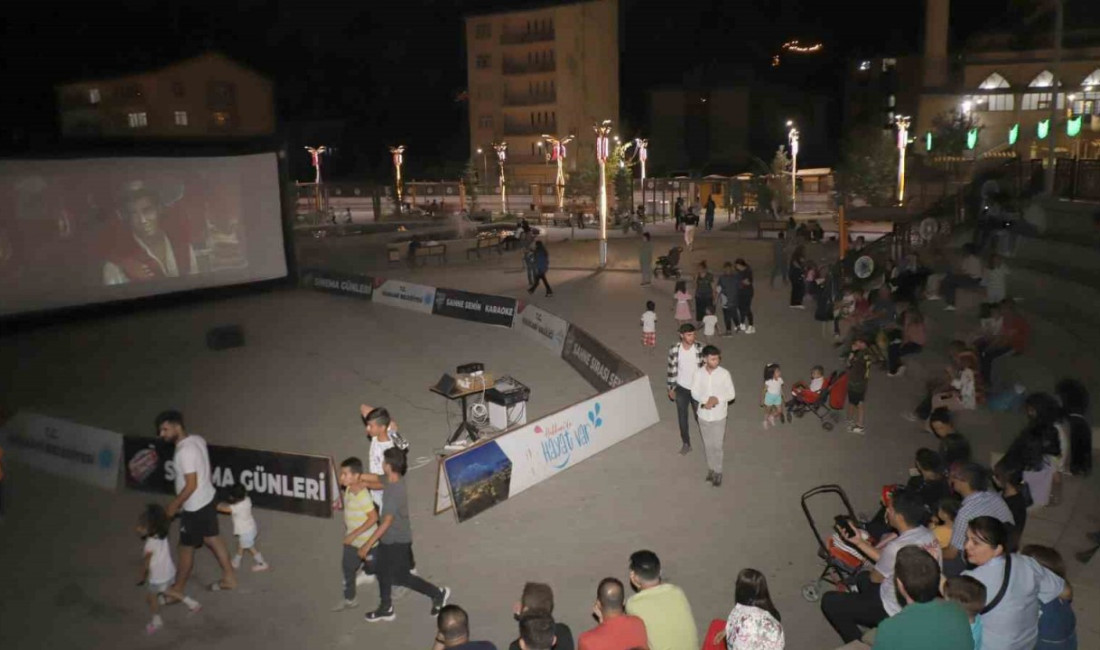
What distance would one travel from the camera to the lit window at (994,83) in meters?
52.4

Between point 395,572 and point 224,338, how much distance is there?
13714 millimetres

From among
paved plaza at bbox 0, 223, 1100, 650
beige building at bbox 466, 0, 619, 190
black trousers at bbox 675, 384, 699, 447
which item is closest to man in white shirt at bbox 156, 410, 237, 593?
paved plaza at bbox 0, 223, 1100, 650

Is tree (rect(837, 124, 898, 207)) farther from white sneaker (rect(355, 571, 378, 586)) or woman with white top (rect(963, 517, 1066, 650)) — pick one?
Answer: woman with white top (rect(963, 517, 1066, 650))

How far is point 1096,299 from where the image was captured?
1481 cm

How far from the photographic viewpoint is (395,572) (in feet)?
24.3

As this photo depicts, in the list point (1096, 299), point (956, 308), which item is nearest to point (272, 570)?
point (1096, 299)

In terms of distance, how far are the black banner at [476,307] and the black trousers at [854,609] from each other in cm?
1461

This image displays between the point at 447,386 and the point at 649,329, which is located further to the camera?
the point at 649,329

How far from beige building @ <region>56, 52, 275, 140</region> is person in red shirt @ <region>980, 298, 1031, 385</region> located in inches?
1789

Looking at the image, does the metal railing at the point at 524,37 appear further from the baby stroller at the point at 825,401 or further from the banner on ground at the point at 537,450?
the banner on ground at the point at 537,450

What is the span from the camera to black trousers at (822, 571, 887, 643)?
624 centimetres

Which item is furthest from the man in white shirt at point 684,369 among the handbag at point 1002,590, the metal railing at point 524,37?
the metal railing at point 524,37

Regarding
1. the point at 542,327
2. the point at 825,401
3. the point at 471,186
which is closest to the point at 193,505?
the point at 825,401

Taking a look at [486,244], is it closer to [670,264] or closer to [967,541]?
[670,264]
